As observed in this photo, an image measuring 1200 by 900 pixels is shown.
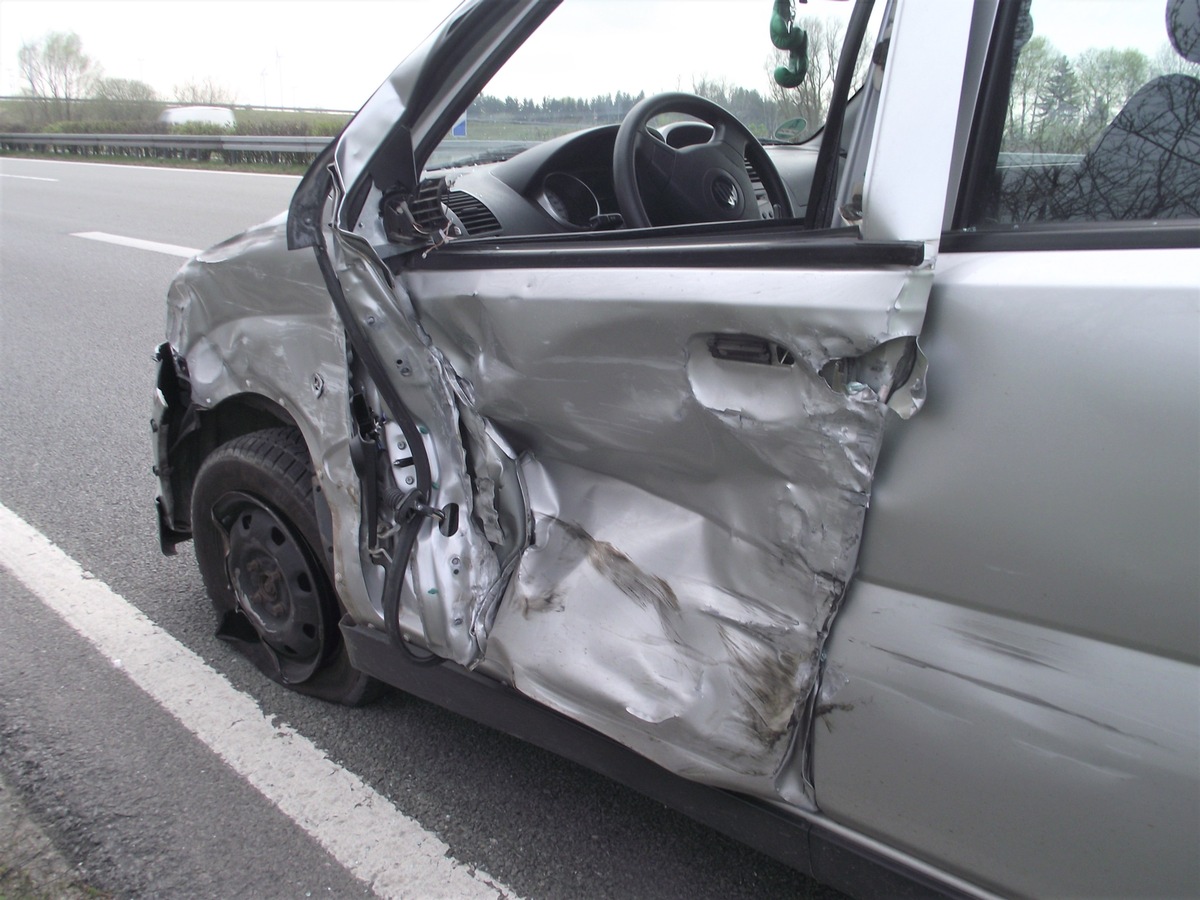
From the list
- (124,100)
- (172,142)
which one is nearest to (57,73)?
(124,100)

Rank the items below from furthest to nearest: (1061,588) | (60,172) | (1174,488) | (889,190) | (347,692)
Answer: (60,172)
(347,692)
(889,190)
(1061,588)
(1174,488)

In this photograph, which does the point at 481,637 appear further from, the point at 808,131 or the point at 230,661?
the point at 808,131

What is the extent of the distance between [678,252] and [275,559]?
1449 mm

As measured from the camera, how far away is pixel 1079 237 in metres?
1.21

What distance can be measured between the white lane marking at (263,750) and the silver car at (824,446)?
0.32m

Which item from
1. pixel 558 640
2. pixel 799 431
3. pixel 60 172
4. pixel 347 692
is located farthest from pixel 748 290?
pixel 60 172

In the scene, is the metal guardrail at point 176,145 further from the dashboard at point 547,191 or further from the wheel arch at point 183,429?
the wheel arch at point 183,429

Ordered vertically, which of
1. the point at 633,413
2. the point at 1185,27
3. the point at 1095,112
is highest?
the point at 1185,27

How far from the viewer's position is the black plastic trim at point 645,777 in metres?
1.48

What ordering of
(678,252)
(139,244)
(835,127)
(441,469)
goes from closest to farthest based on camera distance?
(678,252) < (441,469) < (835,127) < (139,244)

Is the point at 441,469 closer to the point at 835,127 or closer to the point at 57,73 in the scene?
the point at 835,127

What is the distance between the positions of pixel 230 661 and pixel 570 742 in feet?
4.59

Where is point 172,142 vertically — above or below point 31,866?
above

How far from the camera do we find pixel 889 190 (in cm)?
131
